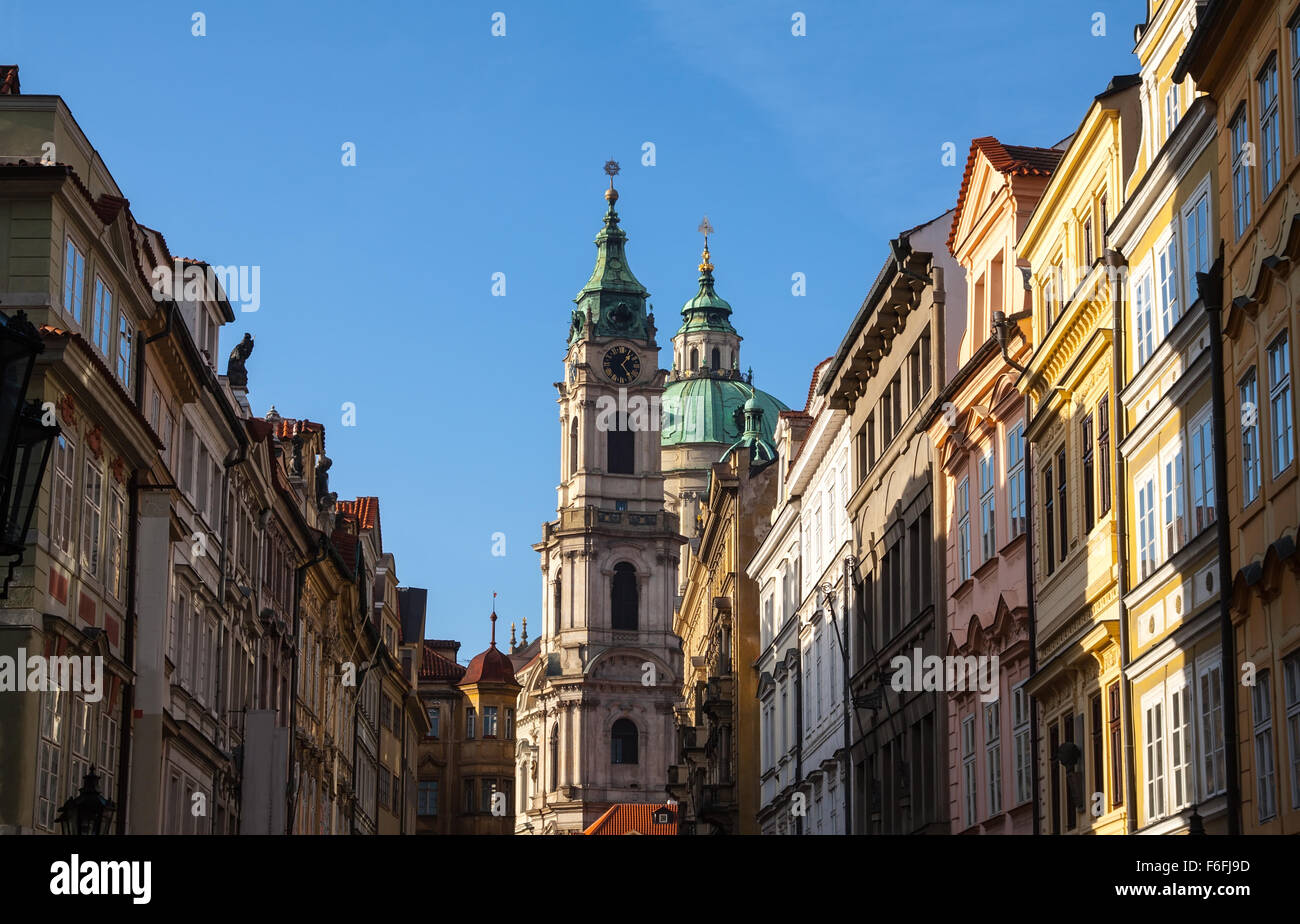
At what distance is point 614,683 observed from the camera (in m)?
144

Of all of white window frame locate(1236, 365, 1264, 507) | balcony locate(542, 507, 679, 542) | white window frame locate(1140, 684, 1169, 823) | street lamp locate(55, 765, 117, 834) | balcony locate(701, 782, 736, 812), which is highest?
balcony locate(542, 507, 679, 542)

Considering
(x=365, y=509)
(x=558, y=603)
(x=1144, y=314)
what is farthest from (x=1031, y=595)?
(x=558, y=603)

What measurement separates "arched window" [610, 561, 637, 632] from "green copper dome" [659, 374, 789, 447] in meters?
39.2

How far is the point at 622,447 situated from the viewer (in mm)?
150500

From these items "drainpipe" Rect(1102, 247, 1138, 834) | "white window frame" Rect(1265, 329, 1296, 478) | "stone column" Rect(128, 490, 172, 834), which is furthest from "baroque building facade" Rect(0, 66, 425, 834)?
"white window frame" Rect(1265, 329, 1296, 478)

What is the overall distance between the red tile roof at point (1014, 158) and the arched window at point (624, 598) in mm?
Answer: 109377

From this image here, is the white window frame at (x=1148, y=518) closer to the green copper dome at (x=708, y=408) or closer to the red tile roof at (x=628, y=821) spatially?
the red tile roof at (x=628, y=821)

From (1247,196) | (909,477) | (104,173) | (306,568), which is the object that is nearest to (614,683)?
(306,568)

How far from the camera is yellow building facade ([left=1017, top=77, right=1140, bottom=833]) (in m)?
28.8

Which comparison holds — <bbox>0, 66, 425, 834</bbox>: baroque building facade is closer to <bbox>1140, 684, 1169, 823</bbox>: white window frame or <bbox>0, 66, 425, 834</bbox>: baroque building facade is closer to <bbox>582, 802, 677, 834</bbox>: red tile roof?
<bbox>1140, 684, 1169, 823</bbox>: white window frame

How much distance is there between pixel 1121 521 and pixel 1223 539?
456 cm

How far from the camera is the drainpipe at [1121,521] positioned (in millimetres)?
27641
